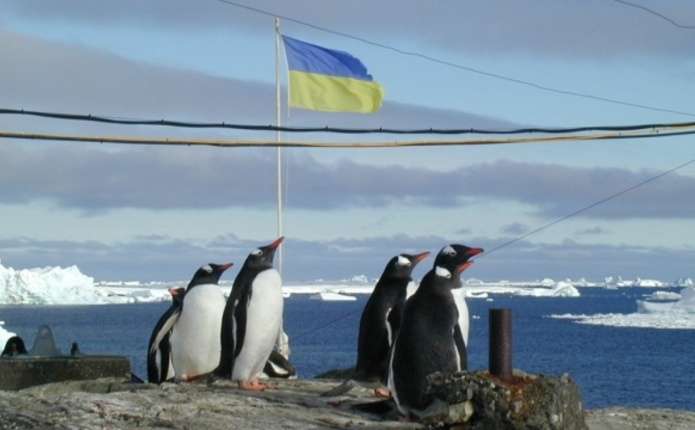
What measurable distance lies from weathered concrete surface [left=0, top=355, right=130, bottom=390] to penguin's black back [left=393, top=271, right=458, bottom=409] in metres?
4.58

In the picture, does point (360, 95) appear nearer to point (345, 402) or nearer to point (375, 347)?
point (375, 347)

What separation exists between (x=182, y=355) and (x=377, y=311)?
2.00 meters

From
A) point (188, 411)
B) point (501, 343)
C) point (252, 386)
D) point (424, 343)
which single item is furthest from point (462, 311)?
point (188, 411)

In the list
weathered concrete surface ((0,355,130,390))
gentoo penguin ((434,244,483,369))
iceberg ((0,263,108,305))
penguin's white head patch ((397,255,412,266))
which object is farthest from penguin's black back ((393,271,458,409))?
iceberg ((0,263,108,305))

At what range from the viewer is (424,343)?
9.78 metres

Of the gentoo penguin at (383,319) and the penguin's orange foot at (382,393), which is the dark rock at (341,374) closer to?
the gentoo penguin at (383,319)

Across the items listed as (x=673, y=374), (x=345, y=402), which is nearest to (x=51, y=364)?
(x=345, y=402)

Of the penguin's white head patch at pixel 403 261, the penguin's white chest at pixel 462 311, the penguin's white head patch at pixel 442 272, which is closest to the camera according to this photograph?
the penguin's white head patch at pixel 442 272

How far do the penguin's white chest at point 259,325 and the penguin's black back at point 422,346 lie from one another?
215 cm

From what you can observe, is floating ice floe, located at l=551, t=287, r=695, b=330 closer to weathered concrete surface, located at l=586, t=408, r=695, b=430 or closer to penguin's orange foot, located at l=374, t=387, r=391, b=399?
weathered concrete surface, located at l=586, t=408, r=695, b=430

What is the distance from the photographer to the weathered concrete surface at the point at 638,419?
978cm

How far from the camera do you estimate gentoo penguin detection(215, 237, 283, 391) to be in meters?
11.8

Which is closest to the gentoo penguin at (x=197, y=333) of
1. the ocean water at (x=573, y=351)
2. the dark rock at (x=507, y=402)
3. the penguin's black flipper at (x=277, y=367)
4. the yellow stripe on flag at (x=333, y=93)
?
the penguin's black flipper at (x=277, y=367)

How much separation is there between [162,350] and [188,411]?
3.68m
